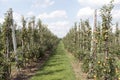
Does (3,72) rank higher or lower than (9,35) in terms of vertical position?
lower

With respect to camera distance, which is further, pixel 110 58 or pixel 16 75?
pixel 16 75

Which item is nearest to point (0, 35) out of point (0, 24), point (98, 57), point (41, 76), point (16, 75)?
point (0, 24)

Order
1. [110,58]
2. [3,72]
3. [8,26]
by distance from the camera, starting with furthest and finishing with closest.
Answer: [8,26]
[3,72]
[110,58]

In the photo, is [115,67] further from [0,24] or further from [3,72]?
[0,24]

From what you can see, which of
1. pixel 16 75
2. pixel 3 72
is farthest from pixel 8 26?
pixel 3 72

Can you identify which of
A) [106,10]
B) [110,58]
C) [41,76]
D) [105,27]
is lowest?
[41,76]

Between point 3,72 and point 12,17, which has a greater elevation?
point 12,17

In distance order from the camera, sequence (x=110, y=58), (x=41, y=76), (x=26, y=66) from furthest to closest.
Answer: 1. (x=26, y=66)
2. (x=41, y=76)
3. (x=110, y=58)

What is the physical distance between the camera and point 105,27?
10555mm

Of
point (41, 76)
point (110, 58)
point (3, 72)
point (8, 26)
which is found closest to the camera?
point (110, 58)

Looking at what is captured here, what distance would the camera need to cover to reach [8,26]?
18.1 metres

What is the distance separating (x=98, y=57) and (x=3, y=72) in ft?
16.6

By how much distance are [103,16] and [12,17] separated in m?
9.33

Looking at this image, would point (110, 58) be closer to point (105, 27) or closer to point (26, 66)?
point (105, 27)
